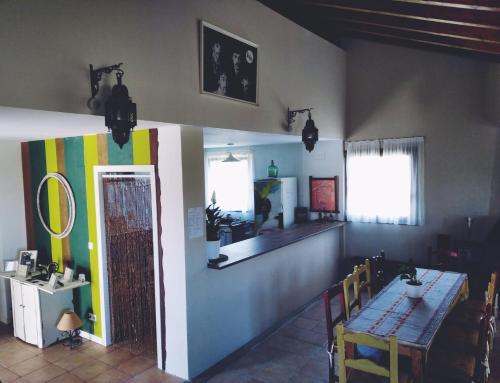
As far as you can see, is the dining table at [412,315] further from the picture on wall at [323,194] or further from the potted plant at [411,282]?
the picture on wall at [323,194]

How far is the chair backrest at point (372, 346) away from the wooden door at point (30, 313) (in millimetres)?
3537

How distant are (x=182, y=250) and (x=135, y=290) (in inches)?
48.6

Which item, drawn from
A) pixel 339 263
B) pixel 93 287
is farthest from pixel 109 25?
pixel 339 263

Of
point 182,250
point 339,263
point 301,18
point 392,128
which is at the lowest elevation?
point 339,263

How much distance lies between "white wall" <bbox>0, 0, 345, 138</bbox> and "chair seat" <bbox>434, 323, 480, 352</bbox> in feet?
8.96

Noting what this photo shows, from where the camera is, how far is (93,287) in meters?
4.55

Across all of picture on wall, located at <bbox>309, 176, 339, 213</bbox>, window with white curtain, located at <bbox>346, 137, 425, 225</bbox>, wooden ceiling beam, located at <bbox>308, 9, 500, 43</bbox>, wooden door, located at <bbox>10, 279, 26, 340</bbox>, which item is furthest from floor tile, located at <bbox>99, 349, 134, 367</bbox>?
wooden ceiling beam, located at <bbox>308, 9, 500, 43</bbox>

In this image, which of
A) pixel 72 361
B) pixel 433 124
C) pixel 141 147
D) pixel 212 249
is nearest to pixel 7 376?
pixel 72 361

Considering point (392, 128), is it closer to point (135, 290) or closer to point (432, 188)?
point (432, 188)

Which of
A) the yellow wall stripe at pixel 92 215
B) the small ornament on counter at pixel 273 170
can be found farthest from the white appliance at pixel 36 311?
the small ornament on counter at pixel 273 170

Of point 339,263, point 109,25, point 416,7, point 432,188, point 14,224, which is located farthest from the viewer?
point 339,263

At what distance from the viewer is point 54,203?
4871mm

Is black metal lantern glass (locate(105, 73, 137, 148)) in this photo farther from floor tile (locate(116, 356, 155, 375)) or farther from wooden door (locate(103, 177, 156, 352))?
floor tile (locate(116, 356, 155, 375))

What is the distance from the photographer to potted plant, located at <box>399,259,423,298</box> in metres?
3.53
